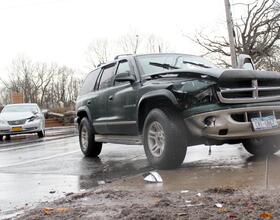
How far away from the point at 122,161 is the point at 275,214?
4934 mm

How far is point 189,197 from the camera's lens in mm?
4793

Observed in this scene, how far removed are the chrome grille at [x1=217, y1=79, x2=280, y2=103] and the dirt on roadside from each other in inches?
65.4

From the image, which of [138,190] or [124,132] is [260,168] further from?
[124,132]

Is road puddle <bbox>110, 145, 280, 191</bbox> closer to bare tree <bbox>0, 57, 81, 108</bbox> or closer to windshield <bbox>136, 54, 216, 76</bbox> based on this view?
windshield <bbox>136, 54, 216, 76</bbox>

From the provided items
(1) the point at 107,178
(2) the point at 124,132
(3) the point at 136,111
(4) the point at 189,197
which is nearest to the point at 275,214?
(4) the point at 189,197

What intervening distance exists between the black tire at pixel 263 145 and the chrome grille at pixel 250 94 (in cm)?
97

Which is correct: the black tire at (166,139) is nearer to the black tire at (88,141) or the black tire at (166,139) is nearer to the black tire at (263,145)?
the black tire at (263,145)

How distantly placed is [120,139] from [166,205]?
388 cm

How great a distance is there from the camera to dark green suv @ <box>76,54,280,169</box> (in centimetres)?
634

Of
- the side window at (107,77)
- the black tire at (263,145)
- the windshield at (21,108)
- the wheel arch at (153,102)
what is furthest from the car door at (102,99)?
the windshield at (21,108)

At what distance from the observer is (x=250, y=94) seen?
21.5 feet

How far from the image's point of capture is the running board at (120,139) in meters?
7.74

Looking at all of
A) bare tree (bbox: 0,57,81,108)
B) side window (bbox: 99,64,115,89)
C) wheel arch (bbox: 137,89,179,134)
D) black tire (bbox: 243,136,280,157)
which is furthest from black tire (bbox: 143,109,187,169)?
bare tree (bbox: 0,57,81,108)

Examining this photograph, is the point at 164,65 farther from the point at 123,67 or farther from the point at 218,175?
the point at 218,175
